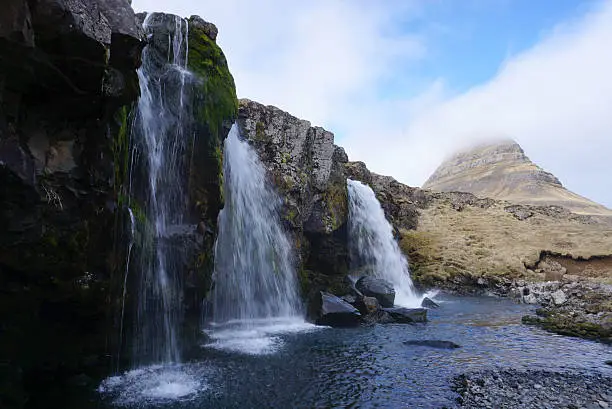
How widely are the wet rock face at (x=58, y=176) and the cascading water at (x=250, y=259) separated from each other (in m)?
9.18

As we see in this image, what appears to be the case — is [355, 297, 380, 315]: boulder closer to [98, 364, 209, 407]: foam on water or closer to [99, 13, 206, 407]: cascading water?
[99, 13, 206, 407]: cascading water

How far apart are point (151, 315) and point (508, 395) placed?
12.5 meters

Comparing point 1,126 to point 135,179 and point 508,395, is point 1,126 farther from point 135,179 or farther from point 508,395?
point 508,395

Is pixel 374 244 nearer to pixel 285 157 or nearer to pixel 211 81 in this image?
pixel 285 157

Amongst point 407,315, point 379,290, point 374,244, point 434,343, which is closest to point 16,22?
point 434,343

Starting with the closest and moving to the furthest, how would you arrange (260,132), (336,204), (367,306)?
(367,306) → (260,132) → (336,204)

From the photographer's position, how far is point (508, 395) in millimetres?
12070

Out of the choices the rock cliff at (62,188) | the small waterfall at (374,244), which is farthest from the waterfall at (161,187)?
the small waterfall at (374,244)

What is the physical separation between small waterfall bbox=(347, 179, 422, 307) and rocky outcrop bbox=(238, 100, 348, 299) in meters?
4.29

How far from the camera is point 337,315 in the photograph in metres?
23.0

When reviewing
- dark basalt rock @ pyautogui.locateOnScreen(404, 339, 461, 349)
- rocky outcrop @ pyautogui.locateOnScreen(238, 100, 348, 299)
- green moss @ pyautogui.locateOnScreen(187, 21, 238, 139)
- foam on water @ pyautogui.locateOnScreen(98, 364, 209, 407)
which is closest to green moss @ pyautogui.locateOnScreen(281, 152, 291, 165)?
rocky outcrop @ pyautogui.locateOnScreen(238, 100, 348, 299)

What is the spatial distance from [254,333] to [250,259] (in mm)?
5166

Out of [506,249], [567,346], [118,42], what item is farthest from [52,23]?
[506,249]

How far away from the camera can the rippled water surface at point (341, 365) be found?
11.8m
